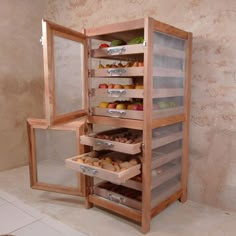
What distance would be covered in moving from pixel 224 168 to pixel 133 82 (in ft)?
3.77

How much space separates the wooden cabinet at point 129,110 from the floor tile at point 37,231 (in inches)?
16.1

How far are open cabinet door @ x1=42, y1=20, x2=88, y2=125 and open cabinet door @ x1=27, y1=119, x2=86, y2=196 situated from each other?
0.23 metres

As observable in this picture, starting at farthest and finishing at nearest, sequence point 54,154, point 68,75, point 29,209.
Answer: point 54,154, point 29,209, point 68,75

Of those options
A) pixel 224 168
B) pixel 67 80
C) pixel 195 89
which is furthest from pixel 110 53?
pixel 224 168

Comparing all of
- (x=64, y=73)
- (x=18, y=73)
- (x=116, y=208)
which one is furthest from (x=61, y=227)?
(x=18, y=73)

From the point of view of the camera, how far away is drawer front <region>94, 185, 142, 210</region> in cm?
191

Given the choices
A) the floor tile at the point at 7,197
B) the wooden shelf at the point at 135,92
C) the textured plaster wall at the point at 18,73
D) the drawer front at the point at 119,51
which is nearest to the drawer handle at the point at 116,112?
the wooden shelf at the point at 135,92

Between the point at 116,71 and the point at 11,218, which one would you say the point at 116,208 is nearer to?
the point at 11,218

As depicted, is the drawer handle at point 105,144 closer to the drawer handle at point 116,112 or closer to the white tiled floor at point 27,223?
the drawer handle at point 116,112

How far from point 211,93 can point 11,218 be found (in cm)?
197

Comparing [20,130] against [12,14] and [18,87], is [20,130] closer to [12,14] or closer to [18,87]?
[18,87]

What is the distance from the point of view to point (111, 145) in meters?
1.87

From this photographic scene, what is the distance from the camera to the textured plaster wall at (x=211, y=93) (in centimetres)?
205

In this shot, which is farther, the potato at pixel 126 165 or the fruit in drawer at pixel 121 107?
the fruit in drawer at pixel 121 107
